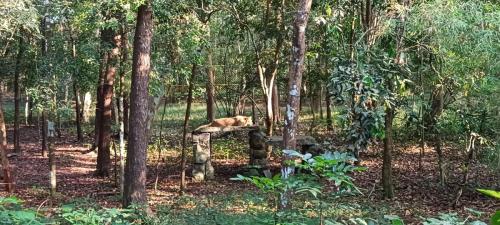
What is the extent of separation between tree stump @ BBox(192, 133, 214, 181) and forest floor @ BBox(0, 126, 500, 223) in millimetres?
307

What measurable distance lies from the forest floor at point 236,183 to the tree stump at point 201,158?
31 centimetres

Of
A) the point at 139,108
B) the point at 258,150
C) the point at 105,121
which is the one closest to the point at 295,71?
the point at 139,108

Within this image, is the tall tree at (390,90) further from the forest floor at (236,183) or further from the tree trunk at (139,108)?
the tree trunk at (139,108)

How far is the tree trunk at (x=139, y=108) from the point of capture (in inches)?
313

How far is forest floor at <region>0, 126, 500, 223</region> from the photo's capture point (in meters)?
8.98

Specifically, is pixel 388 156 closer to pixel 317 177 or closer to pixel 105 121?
pixel 317 177

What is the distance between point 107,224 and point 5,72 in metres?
16.4

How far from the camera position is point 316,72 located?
15.4 m

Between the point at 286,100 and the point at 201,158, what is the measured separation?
4463 mm

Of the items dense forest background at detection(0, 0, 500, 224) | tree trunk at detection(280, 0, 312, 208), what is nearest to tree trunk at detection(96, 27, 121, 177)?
dense forest background at detection(0, 0, 500, 224)

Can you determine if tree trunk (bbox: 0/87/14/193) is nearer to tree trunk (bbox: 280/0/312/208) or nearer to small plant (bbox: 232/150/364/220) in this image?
tree trunk (bbox: 280/0/312/208)


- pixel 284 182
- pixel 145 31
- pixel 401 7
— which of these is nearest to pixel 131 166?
pixel 145 31

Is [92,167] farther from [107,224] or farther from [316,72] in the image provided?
[107,224]

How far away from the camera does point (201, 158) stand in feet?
41.2
